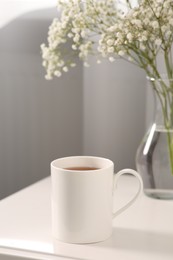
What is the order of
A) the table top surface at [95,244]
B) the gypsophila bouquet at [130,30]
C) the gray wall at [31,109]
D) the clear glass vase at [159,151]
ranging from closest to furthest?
the table top surface at [95,244]
the gypsophila bouquet at [130,30]
the clear glass vase at [159,151]
the gray wall at [31,109]

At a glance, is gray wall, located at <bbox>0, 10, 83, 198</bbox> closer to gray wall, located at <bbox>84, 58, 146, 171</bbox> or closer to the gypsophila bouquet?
gray wall, located at <bbox>84, 58, 146, 171</bbox>

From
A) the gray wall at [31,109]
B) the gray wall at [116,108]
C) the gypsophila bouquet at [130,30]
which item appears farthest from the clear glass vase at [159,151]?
the gray wall at [31,109]

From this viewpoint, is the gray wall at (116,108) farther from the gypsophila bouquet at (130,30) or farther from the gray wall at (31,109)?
the gypsophila bouquet at (130,30)

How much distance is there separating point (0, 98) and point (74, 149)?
0.25 metres

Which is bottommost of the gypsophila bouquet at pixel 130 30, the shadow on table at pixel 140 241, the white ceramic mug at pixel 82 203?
the shadow on table at pixel 140 241

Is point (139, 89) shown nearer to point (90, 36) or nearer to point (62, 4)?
point (90, 36)

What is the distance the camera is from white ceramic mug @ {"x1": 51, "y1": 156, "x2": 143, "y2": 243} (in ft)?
2.63

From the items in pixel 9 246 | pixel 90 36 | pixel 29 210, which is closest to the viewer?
pixel 9 246

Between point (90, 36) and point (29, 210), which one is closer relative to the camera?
point (29, 210)

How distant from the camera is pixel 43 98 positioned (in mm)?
1394

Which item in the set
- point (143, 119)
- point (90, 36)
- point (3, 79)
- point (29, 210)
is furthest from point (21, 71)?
point (29, 210)

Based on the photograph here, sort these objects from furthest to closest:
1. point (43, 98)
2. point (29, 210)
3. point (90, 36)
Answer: point (43, 98)
point (90, 36)
point (29, 210)

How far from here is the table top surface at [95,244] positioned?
0.78 meters

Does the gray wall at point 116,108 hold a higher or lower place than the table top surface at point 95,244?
higher
